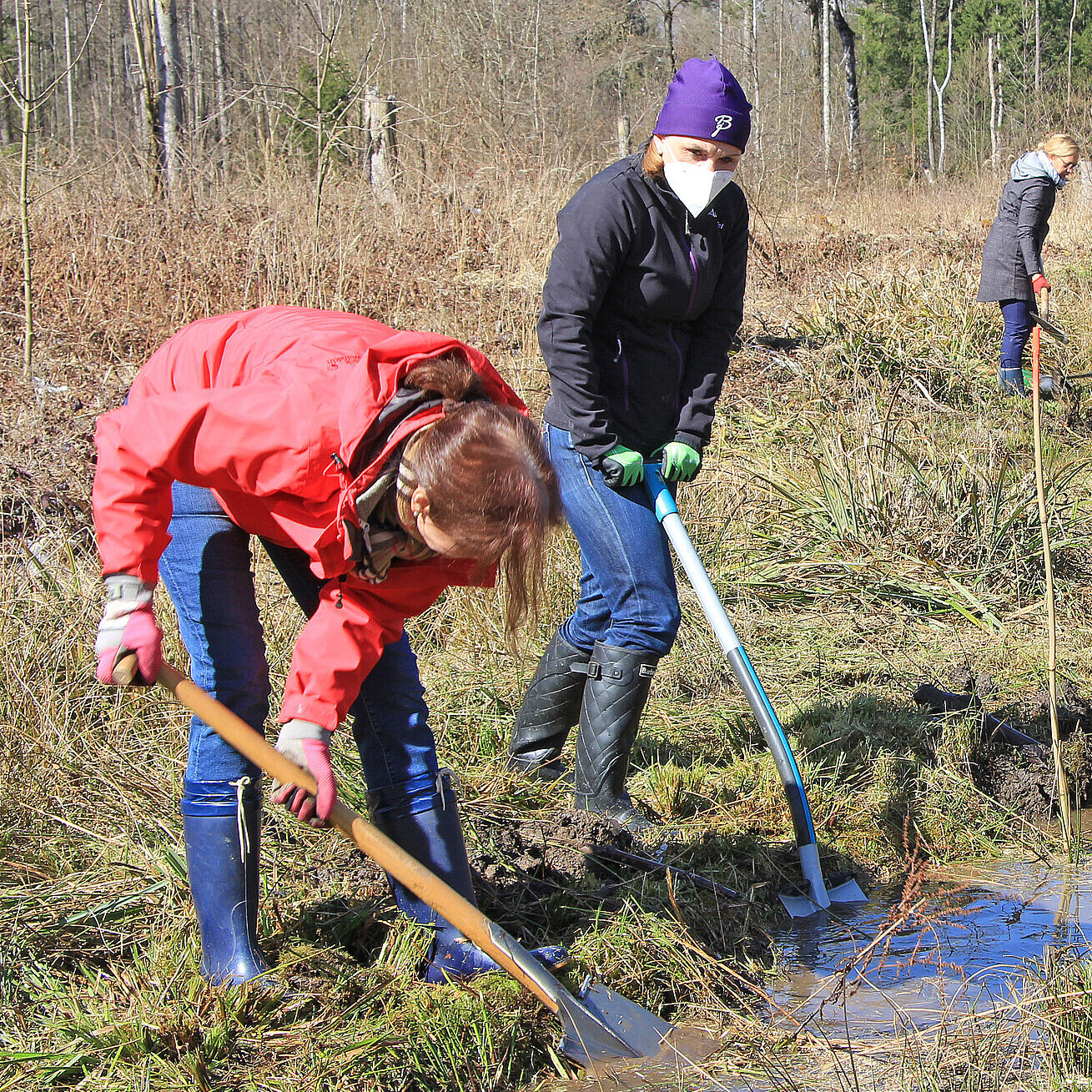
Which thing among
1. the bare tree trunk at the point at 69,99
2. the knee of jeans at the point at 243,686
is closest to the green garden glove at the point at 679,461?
the knee of jeans at the point at 243,686

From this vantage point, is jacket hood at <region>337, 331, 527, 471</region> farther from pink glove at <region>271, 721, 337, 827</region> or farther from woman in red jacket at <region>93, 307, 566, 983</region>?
pink glove at <region>271, 721, 337, 827</region>

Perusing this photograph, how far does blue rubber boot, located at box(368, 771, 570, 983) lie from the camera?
7.65 ft

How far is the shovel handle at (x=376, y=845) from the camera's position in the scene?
2.02 metres

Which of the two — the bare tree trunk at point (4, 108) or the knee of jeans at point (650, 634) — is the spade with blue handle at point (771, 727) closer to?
the knee of jeans at point (650, 634)

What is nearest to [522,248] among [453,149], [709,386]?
[453,149]

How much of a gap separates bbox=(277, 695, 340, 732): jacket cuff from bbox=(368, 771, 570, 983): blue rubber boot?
0.34 metres

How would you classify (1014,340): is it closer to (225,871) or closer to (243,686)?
(243,686)

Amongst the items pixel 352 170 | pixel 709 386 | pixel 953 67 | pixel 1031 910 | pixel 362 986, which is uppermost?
pixel 953 67

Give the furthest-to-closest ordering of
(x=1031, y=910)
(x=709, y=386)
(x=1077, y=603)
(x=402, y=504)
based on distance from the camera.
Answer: (x=1077, y=603)
(x=709, y=386)
(x=1031, y=910)
(x=402, y=504)

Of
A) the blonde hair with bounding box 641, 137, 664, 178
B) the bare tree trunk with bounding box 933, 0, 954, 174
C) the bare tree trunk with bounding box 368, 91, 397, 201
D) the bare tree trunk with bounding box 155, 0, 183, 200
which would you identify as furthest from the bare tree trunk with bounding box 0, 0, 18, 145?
the bare tree trunk with bounding box 933, 0, 954, 174

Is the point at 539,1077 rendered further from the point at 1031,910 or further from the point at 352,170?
the point at 352,170

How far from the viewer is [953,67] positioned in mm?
32719

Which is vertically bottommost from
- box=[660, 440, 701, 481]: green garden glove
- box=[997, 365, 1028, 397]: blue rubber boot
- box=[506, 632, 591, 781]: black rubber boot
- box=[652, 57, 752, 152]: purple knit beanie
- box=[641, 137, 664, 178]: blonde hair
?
box=[506, 632, 591, 781]: black rubber boot

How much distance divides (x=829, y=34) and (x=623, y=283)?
3464cm
